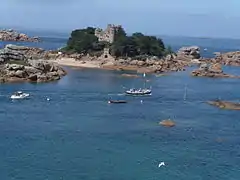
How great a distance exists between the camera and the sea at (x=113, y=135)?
170 ft

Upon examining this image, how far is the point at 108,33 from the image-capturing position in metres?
170

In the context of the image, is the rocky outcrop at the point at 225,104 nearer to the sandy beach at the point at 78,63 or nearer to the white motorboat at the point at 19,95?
the white motorboat at the point at 19,95

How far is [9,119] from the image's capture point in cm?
7419

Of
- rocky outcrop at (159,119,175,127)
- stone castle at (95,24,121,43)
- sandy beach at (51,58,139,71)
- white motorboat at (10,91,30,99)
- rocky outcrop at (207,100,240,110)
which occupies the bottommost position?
rocky outcrop at (207,100,240,110)

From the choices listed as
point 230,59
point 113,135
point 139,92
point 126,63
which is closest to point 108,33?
point 126,63

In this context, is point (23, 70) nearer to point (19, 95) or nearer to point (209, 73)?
point (19, 95)

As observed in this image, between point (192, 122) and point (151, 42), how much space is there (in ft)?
288

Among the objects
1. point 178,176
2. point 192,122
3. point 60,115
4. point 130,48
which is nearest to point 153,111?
point 192,122

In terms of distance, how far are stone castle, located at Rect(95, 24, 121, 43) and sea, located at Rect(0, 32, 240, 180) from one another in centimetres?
6105

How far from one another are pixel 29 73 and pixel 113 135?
2126 inches

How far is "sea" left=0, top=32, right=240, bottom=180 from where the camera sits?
170 feet

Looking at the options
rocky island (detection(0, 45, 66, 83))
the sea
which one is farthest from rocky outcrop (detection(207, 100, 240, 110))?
rocky island (detection(0, 45, 66, 83))

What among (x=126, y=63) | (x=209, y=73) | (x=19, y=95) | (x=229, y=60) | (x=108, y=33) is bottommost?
(x=209, y=73)

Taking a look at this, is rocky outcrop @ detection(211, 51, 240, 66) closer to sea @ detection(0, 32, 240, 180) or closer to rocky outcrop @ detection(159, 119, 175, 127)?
sea @ detection(0, 32, 240, 180)
